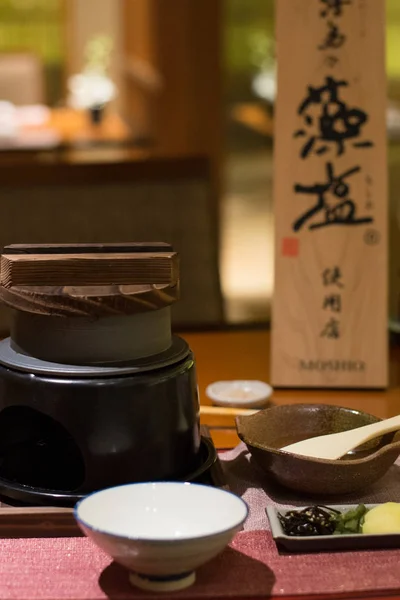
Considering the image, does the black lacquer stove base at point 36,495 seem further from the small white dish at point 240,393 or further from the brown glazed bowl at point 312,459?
the small white dish at point 240,393

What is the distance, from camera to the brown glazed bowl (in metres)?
0.99

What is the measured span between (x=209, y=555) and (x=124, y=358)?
A: 26 cm

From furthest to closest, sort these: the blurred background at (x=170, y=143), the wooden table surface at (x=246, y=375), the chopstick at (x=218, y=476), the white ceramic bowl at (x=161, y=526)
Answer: the blurred background at (x=170, y=143) → the wooden table surface at (x=246, y=375) → the chopstick at (x=218, y=476) → the white ceramic bowl at (x=161, y=526)

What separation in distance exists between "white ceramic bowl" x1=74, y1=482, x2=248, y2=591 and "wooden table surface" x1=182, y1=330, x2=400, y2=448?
0.32 metres

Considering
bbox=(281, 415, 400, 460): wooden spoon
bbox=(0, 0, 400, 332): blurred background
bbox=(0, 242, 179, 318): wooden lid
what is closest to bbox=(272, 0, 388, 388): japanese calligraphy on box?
bbox=(0, 0, 400, 332): blurred background

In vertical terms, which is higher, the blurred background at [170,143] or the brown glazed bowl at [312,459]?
the blurred background at [170,143]

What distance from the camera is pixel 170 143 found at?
211 inches

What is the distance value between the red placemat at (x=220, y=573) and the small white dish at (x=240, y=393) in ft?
1.41

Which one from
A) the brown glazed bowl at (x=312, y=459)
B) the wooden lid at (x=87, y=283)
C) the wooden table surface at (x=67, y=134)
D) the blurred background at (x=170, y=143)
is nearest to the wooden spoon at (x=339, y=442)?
the brown glazed bowl at (x=312, y=459)

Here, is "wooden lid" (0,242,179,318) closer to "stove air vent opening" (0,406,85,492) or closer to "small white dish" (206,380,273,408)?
"stove air vent opening" (0,406,85,492)

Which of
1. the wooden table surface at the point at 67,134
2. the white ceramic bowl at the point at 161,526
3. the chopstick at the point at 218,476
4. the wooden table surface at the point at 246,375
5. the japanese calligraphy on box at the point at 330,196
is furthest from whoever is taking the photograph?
the wooden table surface at the point at 67,134

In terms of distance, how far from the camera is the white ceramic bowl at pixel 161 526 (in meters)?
0.77

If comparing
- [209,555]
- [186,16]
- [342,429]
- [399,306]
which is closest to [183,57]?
[186,16]

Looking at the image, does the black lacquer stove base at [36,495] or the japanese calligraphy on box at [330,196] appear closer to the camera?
the black lacquer stove base at [36,495]
